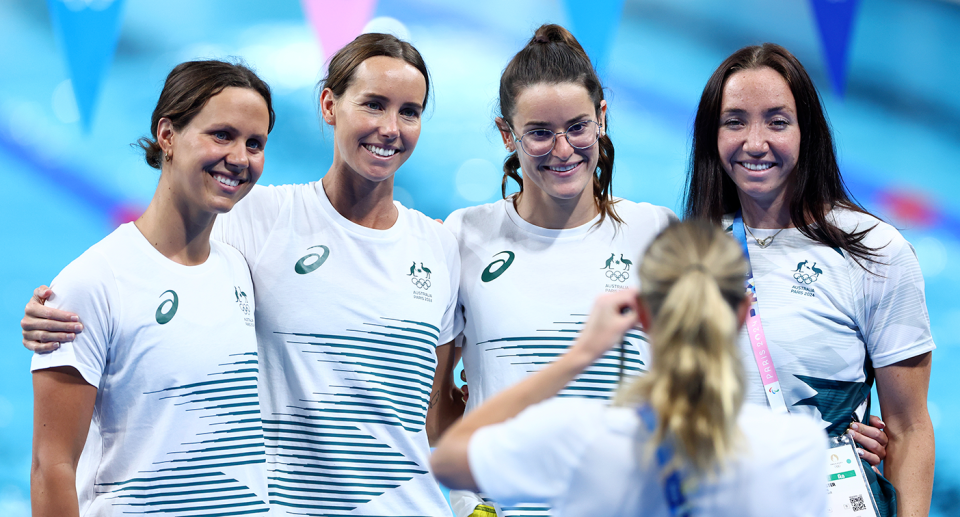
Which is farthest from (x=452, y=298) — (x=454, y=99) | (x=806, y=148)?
(x=454, y=99)

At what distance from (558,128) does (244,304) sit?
38.5 inches

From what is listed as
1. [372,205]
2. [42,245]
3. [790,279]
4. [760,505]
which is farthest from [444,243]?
[42,245]

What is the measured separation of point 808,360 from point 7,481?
4.03 meters

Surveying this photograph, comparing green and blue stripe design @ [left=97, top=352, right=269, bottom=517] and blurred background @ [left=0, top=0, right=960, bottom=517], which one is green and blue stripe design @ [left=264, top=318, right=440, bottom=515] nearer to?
green and blue stripe design @ [left=97, top=352, right=269, bottom=517]

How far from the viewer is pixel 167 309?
1.85 m

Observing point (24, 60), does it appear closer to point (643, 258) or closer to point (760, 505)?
point (643, 258)

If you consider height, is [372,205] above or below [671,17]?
below

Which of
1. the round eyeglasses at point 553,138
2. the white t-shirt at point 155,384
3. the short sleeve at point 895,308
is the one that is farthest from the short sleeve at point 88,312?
the short sleeve at point 895,308

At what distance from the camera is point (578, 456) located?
120 cm

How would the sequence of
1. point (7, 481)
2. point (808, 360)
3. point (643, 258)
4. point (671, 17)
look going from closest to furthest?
1. point (643, 258)
2. point (808, 360)
3. point (7, 481)
4. point (671, 17)

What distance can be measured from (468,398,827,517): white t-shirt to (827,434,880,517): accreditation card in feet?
2.97

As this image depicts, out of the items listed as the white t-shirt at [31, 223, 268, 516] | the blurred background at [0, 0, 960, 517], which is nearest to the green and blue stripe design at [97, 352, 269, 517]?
the white t-shirt at [31, 223, 268, 516]

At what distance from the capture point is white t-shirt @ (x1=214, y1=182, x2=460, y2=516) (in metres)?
2.11

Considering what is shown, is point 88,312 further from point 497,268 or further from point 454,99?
point 454,99
